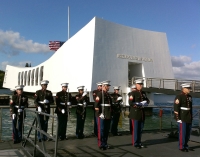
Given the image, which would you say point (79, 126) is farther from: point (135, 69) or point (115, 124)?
point (135, 69)

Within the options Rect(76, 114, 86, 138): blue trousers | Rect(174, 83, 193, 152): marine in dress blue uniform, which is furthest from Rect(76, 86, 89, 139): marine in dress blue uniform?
Rect(174, 83, 193, 152): marine in dress blue uniform

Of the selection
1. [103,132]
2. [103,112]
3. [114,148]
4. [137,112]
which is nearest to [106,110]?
→ [103,112]

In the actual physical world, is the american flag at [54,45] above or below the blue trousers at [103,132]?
above

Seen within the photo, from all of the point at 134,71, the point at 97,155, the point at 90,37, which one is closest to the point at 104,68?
the point at 90,37

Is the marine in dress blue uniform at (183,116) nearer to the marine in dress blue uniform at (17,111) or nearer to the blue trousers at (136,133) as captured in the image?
the blue trousers at (136,133)

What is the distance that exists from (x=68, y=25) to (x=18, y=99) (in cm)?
3049

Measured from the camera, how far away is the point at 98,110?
5.39m

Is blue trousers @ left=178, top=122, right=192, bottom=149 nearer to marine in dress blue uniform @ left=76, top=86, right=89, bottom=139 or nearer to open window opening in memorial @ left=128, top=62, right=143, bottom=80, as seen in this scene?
marine in dress blue uniform @ left=76, top=86, right=89, bottom=139

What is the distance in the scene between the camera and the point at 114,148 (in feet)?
17.2

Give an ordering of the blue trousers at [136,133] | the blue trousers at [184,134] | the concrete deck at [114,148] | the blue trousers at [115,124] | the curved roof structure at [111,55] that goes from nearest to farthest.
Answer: the concrete deck at [114,148]
the blue trousers at [184,134]
the blue trousers at [136,133]
the blue trousers at [115,124]
the curved roof structure at [111,55]

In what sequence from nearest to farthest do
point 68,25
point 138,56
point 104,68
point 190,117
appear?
point 190,117, point 104,68, point 138,56, point 68,25

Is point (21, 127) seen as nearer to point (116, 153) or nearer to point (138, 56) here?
point (116, 153)

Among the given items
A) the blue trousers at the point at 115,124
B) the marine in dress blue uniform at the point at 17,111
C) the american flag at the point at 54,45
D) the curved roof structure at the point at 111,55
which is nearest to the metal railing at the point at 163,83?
the curved roof structure at the point at 111,55

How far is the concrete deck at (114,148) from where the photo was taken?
471 centimetres
